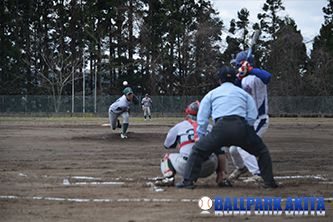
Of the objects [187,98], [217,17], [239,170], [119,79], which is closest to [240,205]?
[239,170]

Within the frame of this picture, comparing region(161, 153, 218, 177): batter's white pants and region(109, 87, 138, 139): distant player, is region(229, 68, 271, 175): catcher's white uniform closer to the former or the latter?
region(161, 153, 218, 177): batter's white pants

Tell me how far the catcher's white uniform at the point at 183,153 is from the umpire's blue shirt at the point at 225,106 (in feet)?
1.57

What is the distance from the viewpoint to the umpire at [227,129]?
6.15 m

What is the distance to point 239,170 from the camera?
7.55m

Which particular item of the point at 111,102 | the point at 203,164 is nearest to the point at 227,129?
the point at 203,164

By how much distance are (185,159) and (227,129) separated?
1.00 m

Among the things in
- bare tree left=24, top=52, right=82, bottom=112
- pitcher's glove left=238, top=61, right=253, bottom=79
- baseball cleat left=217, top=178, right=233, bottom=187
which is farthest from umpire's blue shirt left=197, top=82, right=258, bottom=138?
bare tree left=24, top=52, right=82, bottom=112

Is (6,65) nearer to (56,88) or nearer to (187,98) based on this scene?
(56,88)

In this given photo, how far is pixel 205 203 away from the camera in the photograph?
5.48 metres

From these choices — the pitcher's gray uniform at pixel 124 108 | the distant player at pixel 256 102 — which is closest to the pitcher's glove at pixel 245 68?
the distant player at pixel 256 102

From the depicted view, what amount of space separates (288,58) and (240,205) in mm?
44966

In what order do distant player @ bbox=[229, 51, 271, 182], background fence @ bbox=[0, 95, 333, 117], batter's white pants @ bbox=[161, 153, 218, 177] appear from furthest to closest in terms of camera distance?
background fence @ bbox=[0, 95, 333, 117] → distant player @ bbox=[229, 51, 271, 182] → batter's white pants @ bbox=[161, 153, 218, 177]

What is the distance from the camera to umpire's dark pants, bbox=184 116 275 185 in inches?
241

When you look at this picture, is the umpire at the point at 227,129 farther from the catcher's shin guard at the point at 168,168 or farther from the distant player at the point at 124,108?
the distant player at the point at 124,108
